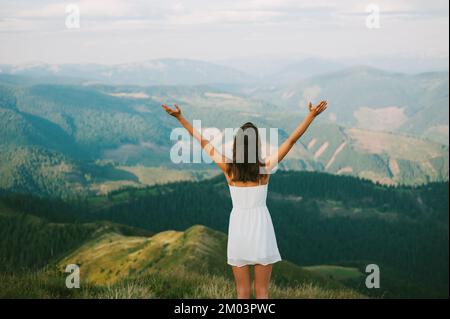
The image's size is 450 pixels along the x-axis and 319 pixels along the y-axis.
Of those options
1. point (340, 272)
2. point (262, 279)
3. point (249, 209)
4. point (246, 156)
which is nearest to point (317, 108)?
point (246, 156)

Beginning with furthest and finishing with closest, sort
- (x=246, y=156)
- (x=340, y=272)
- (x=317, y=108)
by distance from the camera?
(x=340, y=272), (x=317, y=108), (x=246, y=156)

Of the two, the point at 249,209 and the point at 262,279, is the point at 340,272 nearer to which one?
the point at 262,279

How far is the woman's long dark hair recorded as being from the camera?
1329 cm

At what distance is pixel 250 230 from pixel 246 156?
1663mm

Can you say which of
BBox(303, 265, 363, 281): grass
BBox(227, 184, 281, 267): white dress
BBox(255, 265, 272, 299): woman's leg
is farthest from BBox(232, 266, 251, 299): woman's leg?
BBox(303, 265, 363, 281): grass

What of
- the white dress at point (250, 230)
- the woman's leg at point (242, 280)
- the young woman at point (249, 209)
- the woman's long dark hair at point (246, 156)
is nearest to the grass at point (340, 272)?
the woman's leg at point (242, 280)

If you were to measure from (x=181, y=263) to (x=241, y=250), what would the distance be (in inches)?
2557

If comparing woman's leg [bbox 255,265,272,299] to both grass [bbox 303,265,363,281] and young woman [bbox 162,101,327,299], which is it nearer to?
young woman [bbox 162,101,327,299]

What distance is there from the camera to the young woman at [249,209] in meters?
13.6

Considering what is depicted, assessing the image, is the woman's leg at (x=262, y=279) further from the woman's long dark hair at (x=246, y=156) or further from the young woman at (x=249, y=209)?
the woman's long dark hair at (x=246, y=156)

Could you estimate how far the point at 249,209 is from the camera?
13828 mm

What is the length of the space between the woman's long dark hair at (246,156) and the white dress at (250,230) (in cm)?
27
